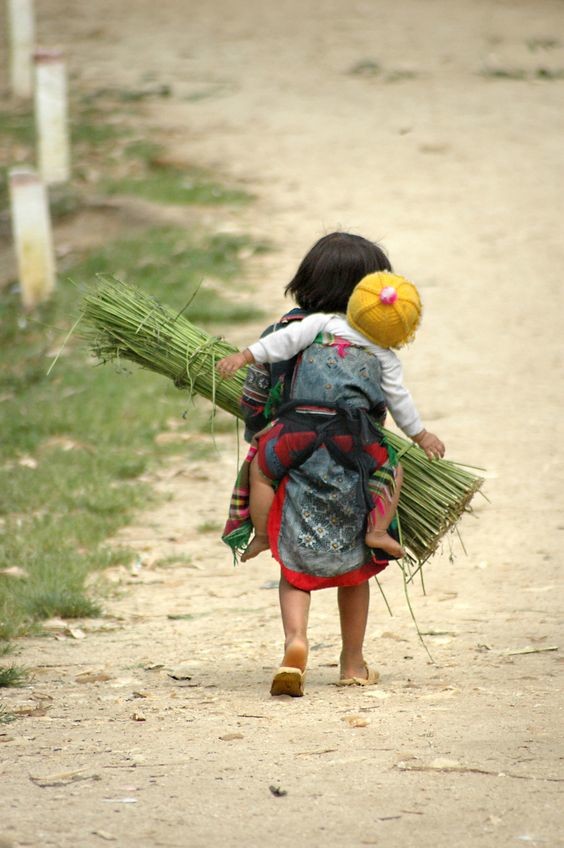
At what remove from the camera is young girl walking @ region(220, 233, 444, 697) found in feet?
11.7

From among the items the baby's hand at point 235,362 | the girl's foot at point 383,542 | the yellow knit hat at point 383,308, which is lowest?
the girl's foot at point 383,542

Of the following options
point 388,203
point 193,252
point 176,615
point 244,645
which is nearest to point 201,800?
point 244,645

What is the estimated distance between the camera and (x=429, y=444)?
361cm

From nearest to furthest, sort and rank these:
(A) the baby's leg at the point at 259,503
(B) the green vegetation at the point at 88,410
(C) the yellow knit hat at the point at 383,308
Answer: (C) the yellow knit hat at the point at 383,308, (A) the baby's leg at the point at 259,503, (B) the green vegetation at the point at 88,410

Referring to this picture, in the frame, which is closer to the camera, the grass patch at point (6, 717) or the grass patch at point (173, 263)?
the grass patch at point (6, 717)

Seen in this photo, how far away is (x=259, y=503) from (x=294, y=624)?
346 mm

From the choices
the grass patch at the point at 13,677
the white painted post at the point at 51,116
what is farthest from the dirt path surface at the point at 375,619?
the white painted post at the point at 51,116

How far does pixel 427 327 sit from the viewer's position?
8133 millimetres

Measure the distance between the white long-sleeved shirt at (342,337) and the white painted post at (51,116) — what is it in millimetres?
8045

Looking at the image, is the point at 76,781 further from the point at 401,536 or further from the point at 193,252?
the point at 193,252

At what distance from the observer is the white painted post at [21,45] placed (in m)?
13.7

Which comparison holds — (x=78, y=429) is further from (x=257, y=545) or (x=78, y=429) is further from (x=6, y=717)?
(x=6, y=717)

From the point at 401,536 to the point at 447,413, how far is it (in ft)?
9.42

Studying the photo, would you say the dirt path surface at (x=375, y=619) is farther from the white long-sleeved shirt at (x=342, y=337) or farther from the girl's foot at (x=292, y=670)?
the white long-sleeved shirt at (x=342, y=337)
